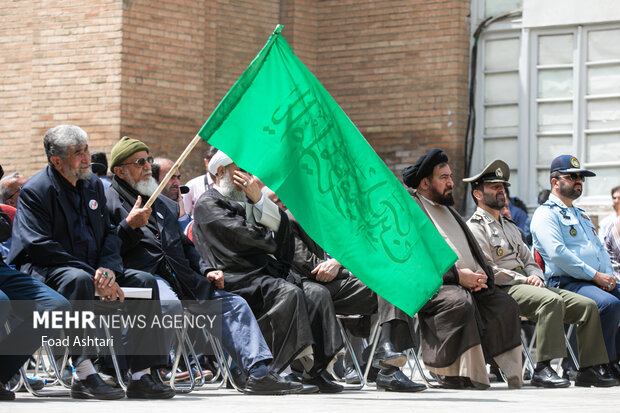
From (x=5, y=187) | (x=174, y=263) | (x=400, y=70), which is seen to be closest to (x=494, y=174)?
(x=174, y=263)

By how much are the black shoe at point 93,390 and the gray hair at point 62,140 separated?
1.46m

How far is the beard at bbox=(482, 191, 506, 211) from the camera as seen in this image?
396 inches

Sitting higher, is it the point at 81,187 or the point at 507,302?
the point at 81,187

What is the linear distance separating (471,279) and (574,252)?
1.40 metres

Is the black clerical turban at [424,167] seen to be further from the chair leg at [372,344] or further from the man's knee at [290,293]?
the man's knee at [290,293]

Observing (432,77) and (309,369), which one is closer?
(309,369)

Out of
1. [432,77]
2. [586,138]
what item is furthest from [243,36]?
[586,138]

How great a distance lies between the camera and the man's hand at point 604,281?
10211mm

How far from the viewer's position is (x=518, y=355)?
9.46 meters

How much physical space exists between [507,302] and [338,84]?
755 centimetres

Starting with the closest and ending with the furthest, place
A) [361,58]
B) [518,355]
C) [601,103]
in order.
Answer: [518,355] → [601,103] → [361,58]

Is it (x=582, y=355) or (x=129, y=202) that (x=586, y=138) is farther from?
(x=129, y=202)

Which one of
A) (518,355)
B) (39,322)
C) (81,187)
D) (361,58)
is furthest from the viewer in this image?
(361,58)

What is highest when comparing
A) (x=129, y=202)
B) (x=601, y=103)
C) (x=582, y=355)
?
(x=601, y=103)
